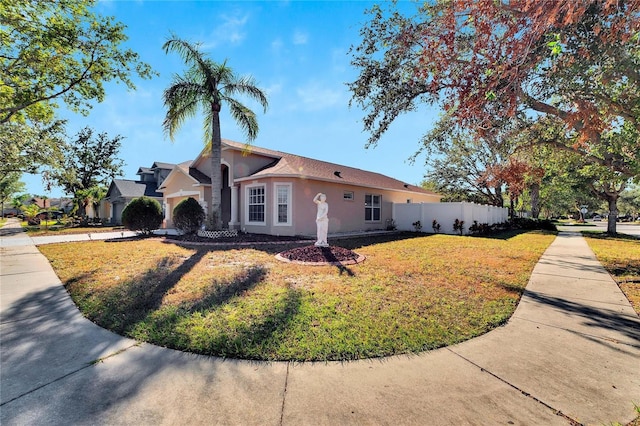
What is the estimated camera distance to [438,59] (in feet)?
18.0

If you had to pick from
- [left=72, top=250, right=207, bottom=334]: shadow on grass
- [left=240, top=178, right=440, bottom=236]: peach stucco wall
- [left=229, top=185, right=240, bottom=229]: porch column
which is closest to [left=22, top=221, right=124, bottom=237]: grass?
[left=229, top=185, right=240, bottom=229]: porch column

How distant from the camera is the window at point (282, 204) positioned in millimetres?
14359

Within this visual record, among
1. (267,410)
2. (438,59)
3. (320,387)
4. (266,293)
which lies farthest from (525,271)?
(267,410)

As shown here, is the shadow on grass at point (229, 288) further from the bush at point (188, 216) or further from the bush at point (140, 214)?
the bush at point (140, 214)

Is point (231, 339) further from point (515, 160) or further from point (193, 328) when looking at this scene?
point (515, 160)

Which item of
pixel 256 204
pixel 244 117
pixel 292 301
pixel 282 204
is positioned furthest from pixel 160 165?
pixel 292 301

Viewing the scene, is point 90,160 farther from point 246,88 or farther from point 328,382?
point 328,382

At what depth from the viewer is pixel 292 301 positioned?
16.1 feet

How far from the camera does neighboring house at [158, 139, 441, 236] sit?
47.2 ft

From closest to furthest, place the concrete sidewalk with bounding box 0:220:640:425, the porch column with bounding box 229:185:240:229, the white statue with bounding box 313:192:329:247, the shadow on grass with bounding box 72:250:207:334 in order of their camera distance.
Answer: the concrete sidewalk with bounding box 0:220:640:425 < the shadow on grass with bounding box 72:250:207:334 < the white statue with bounding box 313:192:329:247 < the porch column with bounding box 229:185:240:229

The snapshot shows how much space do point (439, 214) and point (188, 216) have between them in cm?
1513

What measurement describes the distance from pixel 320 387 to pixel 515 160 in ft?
38.9

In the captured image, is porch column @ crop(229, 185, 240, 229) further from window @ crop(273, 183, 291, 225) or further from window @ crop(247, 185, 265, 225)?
window @ crop(273, 183, 291, 225)

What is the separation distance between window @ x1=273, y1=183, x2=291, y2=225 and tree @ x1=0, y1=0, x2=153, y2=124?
7546mm
